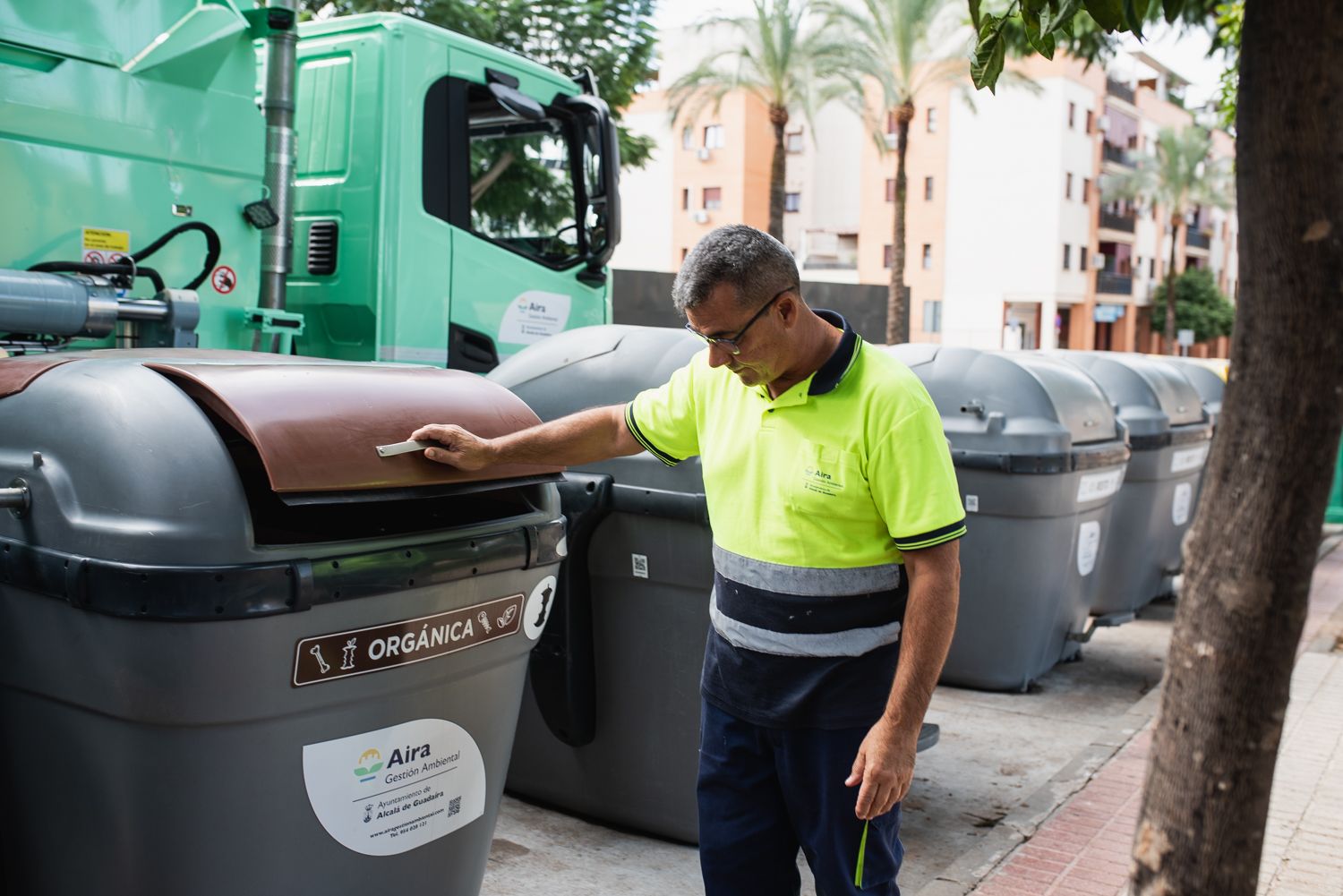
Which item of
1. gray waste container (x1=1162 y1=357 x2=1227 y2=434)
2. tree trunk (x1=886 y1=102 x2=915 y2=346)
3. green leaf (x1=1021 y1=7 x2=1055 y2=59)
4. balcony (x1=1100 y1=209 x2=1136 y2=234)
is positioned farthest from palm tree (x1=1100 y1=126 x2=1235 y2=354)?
green leaf (x1=1021 y1=7 x2=1055 y2=59)

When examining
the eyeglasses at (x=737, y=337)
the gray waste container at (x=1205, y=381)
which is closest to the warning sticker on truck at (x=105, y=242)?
the eyeglasses at (x=737, y=337)

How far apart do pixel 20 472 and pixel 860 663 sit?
1593mm

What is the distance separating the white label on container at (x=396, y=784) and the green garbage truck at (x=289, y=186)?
201cm

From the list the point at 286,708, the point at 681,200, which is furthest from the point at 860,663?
the point at 681,200

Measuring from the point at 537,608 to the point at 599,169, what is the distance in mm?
3845

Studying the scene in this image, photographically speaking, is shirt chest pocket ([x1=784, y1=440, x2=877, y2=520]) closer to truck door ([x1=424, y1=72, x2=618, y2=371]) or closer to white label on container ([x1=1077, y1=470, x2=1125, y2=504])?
truck door ([x1=424, y1=72, x2=618, y2=371])

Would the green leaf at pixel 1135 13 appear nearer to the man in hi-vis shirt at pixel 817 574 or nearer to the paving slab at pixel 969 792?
the man in hi-vis shirt at pixel 817 574

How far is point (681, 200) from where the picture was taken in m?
51.6

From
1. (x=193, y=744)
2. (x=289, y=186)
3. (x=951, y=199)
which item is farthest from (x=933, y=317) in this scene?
(x=193, y=744)

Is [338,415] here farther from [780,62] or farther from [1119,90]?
[1119,90]

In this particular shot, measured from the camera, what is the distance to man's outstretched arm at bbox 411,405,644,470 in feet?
8.81

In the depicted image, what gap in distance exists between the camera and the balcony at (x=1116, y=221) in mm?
52594

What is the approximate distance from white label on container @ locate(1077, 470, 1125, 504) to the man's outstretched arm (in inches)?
143

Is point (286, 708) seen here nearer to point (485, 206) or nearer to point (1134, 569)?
point (485, 206)
